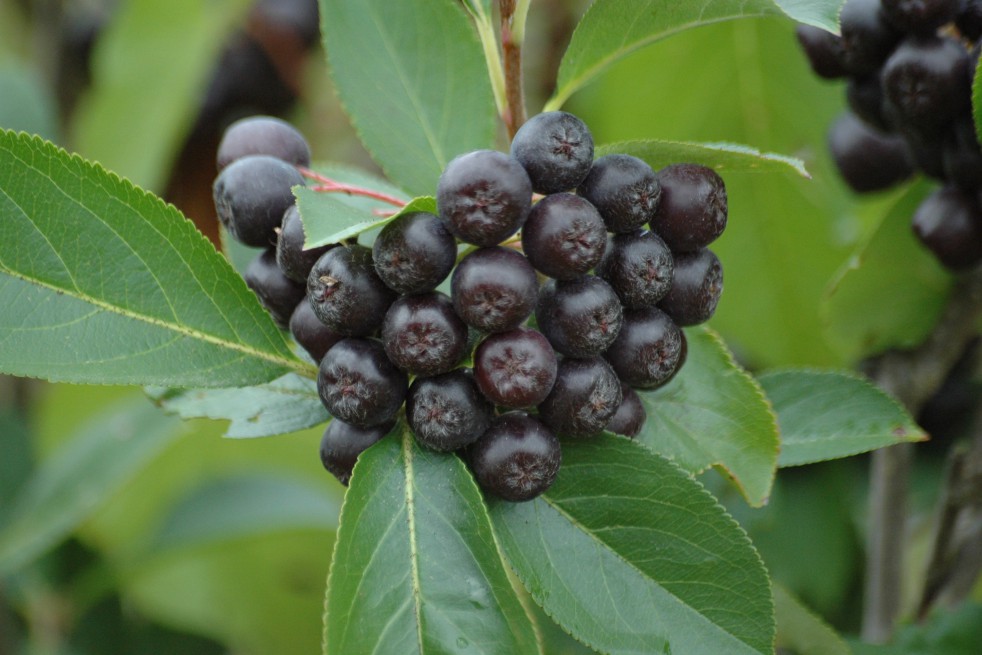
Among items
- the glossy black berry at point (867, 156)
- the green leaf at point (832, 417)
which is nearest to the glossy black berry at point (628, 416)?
the green leaf at point (832, 417)

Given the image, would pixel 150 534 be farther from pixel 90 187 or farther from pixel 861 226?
pixel 861 226

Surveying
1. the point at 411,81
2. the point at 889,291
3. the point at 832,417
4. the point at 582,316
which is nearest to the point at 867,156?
the point at 889,291

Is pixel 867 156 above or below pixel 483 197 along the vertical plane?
below

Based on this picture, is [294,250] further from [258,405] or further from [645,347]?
[645,347]

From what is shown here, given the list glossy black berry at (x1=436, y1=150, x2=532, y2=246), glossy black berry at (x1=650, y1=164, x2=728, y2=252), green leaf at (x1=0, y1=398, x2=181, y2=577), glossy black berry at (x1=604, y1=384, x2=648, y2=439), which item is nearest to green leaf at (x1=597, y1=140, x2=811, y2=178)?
glossy black berry at (x1=650, y1=164, x2=728, y2=252)

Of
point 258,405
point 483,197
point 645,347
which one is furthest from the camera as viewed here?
point 258,405
